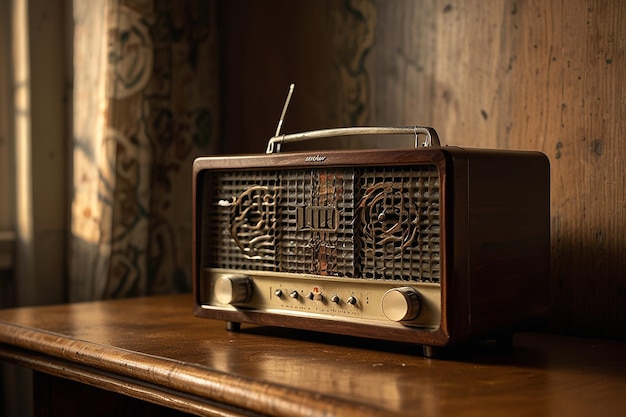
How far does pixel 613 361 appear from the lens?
1.01 m

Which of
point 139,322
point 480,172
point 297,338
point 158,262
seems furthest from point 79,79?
point 480,172

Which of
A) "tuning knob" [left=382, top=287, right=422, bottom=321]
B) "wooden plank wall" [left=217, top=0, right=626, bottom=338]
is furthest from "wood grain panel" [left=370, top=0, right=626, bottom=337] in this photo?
"tuning knob" [left=382, top=287, right=422, bottom=321]

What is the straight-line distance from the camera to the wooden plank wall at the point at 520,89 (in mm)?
1195

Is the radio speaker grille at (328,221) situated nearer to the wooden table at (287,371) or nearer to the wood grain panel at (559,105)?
the wooden table at (287,371)

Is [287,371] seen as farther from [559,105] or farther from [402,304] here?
[559,105]

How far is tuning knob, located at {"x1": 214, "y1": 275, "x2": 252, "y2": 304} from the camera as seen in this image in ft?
3.81

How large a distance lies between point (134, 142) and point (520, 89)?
759 mm

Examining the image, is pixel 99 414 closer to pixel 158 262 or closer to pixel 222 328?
pixel 222 328

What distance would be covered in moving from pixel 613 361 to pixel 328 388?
1.27 feet

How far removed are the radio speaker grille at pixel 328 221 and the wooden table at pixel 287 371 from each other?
0.10 m

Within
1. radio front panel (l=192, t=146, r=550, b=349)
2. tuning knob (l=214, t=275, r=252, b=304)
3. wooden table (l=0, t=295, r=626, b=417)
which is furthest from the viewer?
tuning knob (l=214, t=275, r=252, b=304)

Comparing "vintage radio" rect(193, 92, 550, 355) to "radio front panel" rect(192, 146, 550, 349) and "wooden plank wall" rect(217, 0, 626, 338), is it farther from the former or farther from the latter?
"wooden plank wall" rect(217, 0, 626, 338)

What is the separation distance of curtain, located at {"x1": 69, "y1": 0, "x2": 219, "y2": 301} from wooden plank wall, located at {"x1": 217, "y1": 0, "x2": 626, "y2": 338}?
0.81 feet

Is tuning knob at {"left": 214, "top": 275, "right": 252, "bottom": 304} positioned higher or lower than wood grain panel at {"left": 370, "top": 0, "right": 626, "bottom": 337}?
lower
